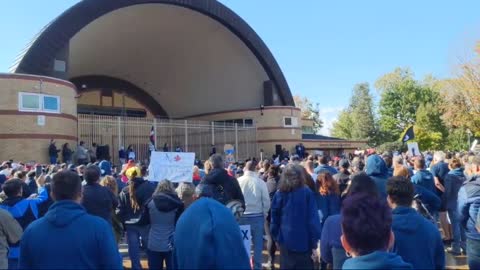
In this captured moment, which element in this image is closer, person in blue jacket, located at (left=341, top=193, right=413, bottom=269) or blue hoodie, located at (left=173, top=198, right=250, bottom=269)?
person in blue jacket, located at (left=341, top=193, right=413, bottom=269)

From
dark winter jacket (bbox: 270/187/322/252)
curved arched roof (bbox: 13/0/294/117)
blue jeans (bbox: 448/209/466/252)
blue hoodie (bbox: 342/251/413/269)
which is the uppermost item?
curved arched roof (bbox: 13/0/294/117)

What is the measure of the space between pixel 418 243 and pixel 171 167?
18.0 feet

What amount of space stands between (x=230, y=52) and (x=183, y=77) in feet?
16.7

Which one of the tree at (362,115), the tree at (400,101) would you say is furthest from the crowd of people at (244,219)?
the tree at (362,115)

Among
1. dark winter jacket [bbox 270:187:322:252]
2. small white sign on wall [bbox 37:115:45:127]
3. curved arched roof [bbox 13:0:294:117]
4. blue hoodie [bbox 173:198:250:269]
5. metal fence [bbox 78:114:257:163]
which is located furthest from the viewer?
metal fence [bbox 78:114:257:163]

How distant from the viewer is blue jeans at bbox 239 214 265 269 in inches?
254

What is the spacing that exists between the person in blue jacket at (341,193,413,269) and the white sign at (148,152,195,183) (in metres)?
6.01

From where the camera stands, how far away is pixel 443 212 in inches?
344

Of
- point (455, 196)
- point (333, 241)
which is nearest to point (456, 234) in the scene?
point (455, 196)

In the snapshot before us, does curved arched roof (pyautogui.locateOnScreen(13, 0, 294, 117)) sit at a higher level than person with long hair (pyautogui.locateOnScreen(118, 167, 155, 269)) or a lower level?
higher

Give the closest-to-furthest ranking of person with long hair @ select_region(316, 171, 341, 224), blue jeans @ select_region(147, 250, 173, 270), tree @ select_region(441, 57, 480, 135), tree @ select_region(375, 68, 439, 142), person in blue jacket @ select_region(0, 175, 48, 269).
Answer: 1. person in blue jacket @ select_region(0, 175, 48, 269)
2. blue jeans @ select_region(147, 250, 173, 270)
3. person with long hair @ select_region(316, 171, 341, 224)
4. tree @ select_region(441, 57, 480, 135)
5. tree @ select_region(375, 68, 439, 142)

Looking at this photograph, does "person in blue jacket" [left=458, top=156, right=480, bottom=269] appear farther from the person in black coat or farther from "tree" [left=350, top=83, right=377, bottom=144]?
"tree" [left=350, top=83, right=377, bottom=144]

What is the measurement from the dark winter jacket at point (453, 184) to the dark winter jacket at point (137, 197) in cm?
530

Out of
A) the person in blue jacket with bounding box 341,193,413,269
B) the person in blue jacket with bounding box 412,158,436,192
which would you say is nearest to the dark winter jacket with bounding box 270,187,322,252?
the person in blue jacket with bounding box 341,193,413,269
